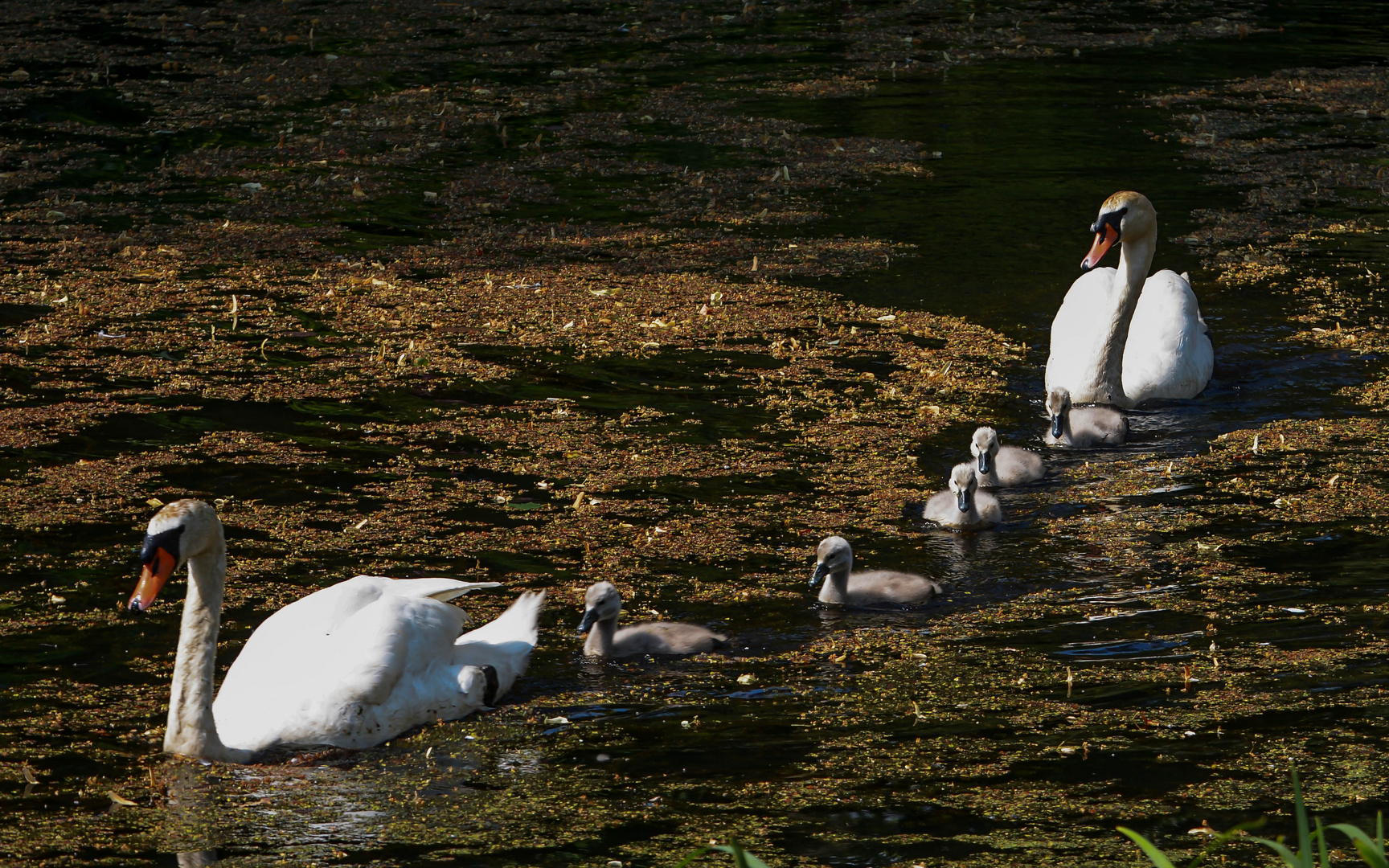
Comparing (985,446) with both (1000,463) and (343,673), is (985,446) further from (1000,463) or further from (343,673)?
(343,673)

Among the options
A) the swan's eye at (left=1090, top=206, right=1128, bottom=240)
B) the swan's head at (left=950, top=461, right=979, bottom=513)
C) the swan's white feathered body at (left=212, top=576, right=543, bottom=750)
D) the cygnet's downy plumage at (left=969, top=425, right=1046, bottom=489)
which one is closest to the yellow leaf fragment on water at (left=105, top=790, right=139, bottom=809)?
the swan's white feathered body at (left=212, top=576, right=543, bottom=750)

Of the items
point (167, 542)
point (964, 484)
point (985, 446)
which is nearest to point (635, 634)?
point (167, 542)

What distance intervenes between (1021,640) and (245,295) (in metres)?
6.00

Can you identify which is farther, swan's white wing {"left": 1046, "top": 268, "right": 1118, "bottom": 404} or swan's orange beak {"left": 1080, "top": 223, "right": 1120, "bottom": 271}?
swan's orange beak {"left": 1080, "top": 223, "right": 1120, "bottom": 271}

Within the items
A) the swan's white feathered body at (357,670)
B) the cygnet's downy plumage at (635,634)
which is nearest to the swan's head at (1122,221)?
the cygnet's downy plumage at (635,634)

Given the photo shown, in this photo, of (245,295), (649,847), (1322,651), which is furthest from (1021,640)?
(245,295)

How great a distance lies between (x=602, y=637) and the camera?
5.93 meters

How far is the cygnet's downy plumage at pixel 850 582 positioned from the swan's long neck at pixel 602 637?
0.86 meters

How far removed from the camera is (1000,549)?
22.9ft

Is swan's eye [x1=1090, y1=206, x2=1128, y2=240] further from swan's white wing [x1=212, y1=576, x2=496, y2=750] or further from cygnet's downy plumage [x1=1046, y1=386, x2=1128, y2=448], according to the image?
swan's white wing [x1=212, y1=576, x2=496, y2=750]

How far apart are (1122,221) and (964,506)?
9.61 feet

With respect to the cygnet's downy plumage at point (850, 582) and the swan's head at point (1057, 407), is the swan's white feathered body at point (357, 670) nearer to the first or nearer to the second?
the cygnet's downy plumage at point (850, 582)

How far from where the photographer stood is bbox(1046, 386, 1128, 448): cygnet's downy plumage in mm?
8250

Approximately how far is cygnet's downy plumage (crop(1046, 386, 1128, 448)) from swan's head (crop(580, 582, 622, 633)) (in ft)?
10.4
